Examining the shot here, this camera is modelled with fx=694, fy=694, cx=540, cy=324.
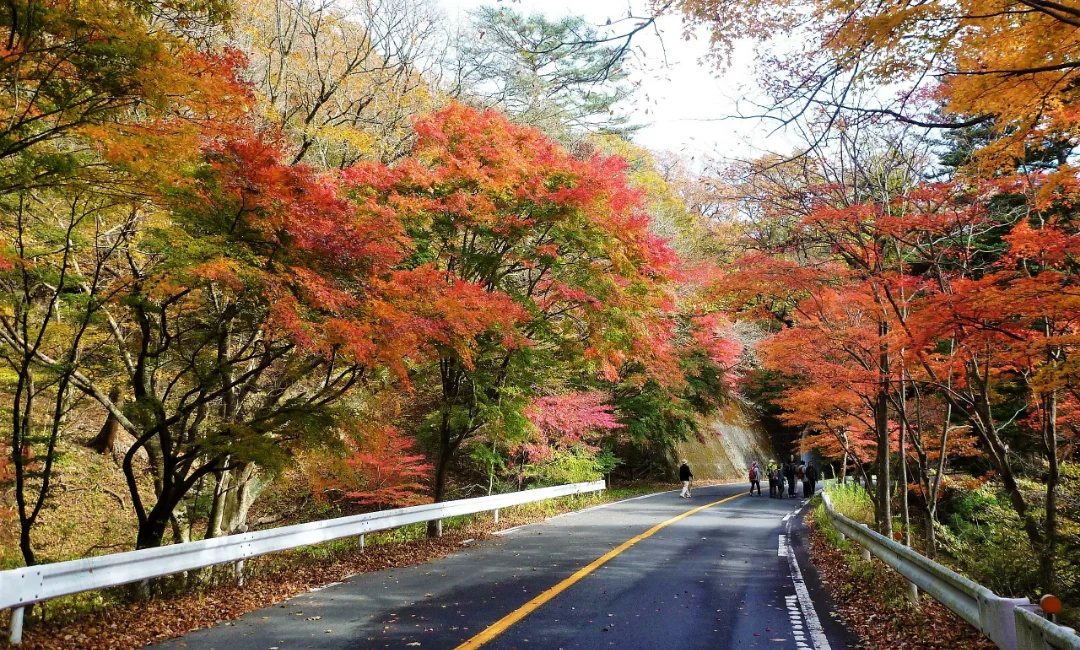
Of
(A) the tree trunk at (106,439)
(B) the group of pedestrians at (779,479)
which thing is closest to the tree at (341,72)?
(A) the tree trunk at (106,439)

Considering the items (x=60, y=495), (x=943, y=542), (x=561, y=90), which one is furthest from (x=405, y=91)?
(x=943, y=542)

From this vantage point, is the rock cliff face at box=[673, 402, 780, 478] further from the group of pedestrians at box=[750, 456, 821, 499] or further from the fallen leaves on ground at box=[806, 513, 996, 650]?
the fallen leaves on ground at box=[806, 513, 996, 650]

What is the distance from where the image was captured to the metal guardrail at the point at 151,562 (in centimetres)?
489

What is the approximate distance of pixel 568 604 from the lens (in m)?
6.86

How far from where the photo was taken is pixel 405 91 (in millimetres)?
12781

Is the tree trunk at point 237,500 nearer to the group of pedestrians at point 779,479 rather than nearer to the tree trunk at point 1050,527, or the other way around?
the tree trunk at point 1050,527

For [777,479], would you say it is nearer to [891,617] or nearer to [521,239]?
[521,239]

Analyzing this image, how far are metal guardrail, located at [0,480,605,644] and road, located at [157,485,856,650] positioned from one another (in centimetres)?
84

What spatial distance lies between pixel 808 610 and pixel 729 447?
31518 millimetres

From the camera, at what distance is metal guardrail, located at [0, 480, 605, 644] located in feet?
16.1

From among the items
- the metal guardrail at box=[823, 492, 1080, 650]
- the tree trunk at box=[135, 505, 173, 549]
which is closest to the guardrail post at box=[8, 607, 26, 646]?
the tree trunk at box=[135, 505, 173, 549]

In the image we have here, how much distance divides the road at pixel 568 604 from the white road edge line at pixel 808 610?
0.01 meters

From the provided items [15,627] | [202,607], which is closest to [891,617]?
[202,607]

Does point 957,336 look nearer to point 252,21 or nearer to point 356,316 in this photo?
point 356,316
